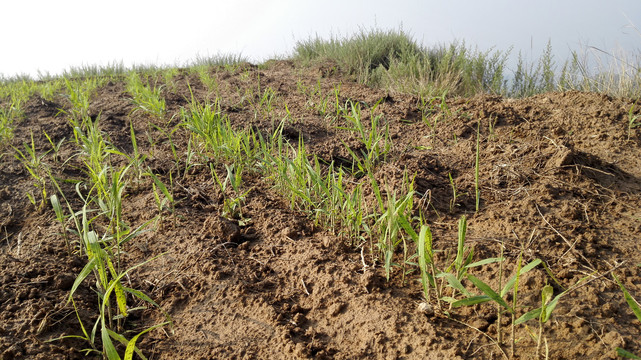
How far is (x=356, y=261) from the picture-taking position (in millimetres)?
1639

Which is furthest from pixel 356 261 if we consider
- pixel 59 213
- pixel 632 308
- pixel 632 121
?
pixel 632 121

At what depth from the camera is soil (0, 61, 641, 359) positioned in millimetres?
1252

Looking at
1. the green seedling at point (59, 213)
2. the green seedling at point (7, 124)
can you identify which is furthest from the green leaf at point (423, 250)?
the green seedling at point (7, 124)

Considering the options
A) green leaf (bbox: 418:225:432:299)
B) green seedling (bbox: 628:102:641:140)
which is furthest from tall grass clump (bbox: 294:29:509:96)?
green leaf (bbox: 418:225:432:299)

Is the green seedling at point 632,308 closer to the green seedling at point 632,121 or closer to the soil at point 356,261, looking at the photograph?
the soil at point 356,261

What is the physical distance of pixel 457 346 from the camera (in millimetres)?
1196

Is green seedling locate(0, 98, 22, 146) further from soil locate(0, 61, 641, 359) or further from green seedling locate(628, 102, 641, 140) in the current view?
green seedling locate(628, 102, 641, 140)

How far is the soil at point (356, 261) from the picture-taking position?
1252 mm

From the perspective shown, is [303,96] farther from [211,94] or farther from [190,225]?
[190,225]

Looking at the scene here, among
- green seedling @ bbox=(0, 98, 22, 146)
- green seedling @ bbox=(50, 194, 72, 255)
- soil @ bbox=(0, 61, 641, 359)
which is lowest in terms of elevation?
soil @ bbox=(0, 61, 641, 359)

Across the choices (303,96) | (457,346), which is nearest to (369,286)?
(457,346)

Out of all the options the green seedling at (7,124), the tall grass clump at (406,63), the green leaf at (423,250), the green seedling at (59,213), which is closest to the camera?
the green leaf at (423,250)

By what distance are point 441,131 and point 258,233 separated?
1694mm

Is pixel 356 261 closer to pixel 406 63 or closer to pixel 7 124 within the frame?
pixel 7 124
